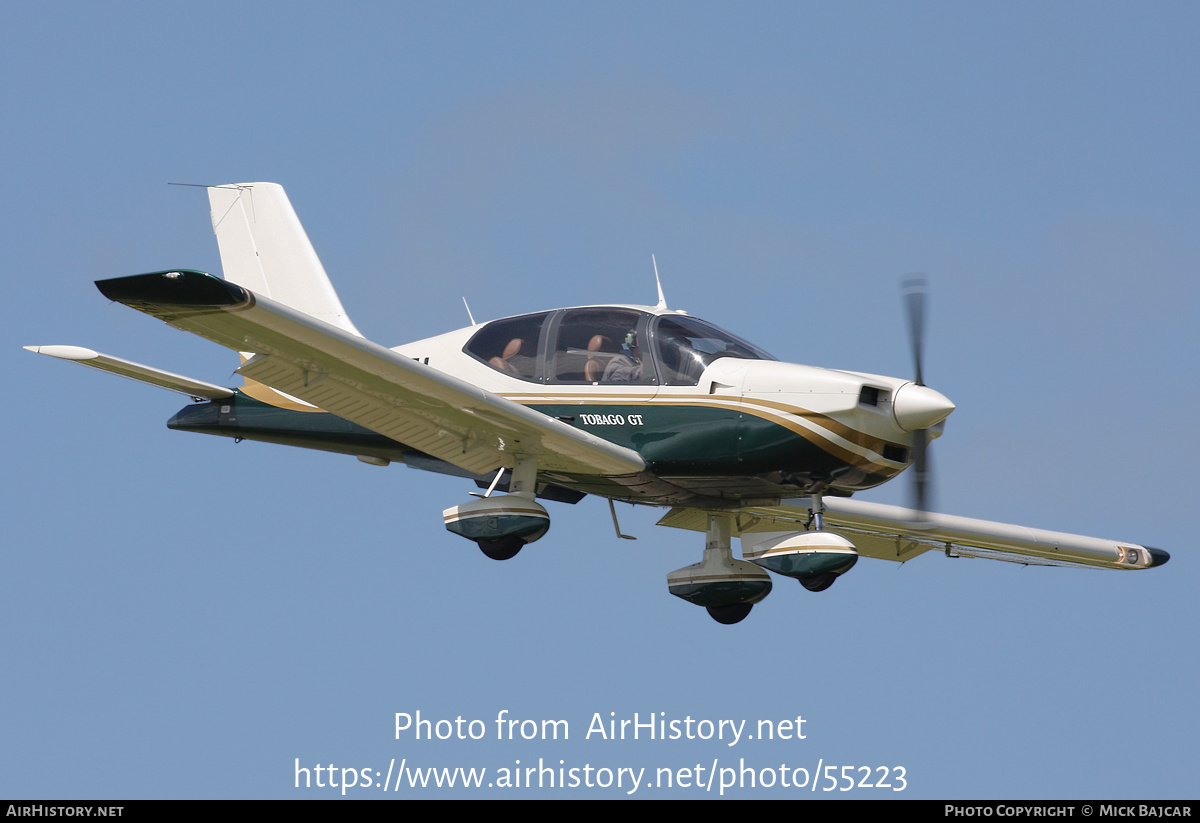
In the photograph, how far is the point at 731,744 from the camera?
13.6 meters

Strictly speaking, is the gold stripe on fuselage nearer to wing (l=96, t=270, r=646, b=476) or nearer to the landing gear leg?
wing (l=96, t=270, r=646, b=476)

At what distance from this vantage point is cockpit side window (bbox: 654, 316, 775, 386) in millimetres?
14086

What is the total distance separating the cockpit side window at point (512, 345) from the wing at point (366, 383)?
1.00 m

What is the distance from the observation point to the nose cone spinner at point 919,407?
13.2 metres

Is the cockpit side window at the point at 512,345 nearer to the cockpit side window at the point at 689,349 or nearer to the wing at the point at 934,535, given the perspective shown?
the cockpit side window at the point at 689,349

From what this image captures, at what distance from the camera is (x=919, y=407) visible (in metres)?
13.2

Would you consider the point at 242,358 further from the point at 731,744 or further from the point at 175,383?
the point at 731,744

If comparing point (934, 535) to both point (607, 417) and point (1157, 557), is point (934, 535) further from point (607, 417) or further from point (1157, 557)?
point (607, 417)

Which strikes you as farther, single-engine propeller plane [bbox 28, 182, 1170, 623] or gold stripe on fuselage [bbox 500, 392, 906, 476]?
gold stripe on fuselage [bbox 500, 392, 906, 476]

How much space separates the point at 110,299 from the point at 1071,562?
11.9 m

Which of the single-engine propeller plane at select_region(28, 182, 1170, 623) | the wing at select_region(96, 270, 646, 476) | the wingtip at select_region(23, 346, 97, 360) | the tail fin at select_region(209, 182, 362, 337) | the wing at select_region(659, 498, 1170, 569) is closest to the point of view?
the wing at select_region(96, 270, 646, 476)

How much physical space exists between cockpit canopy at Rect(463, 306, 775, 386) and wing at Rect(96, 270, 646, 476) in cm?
85

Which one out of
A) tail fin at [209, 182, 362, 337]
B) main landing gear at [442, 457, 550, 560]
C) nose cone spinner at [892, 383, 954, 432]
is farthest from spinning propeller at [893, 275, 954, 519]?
tail fin at [209, 182, 362, 337]

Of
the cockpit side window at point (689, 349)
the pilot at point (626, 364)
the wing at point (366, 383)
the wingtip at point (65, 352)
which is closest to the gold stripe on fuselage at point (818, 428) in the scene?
the cockpit side window at point (689, 349)
